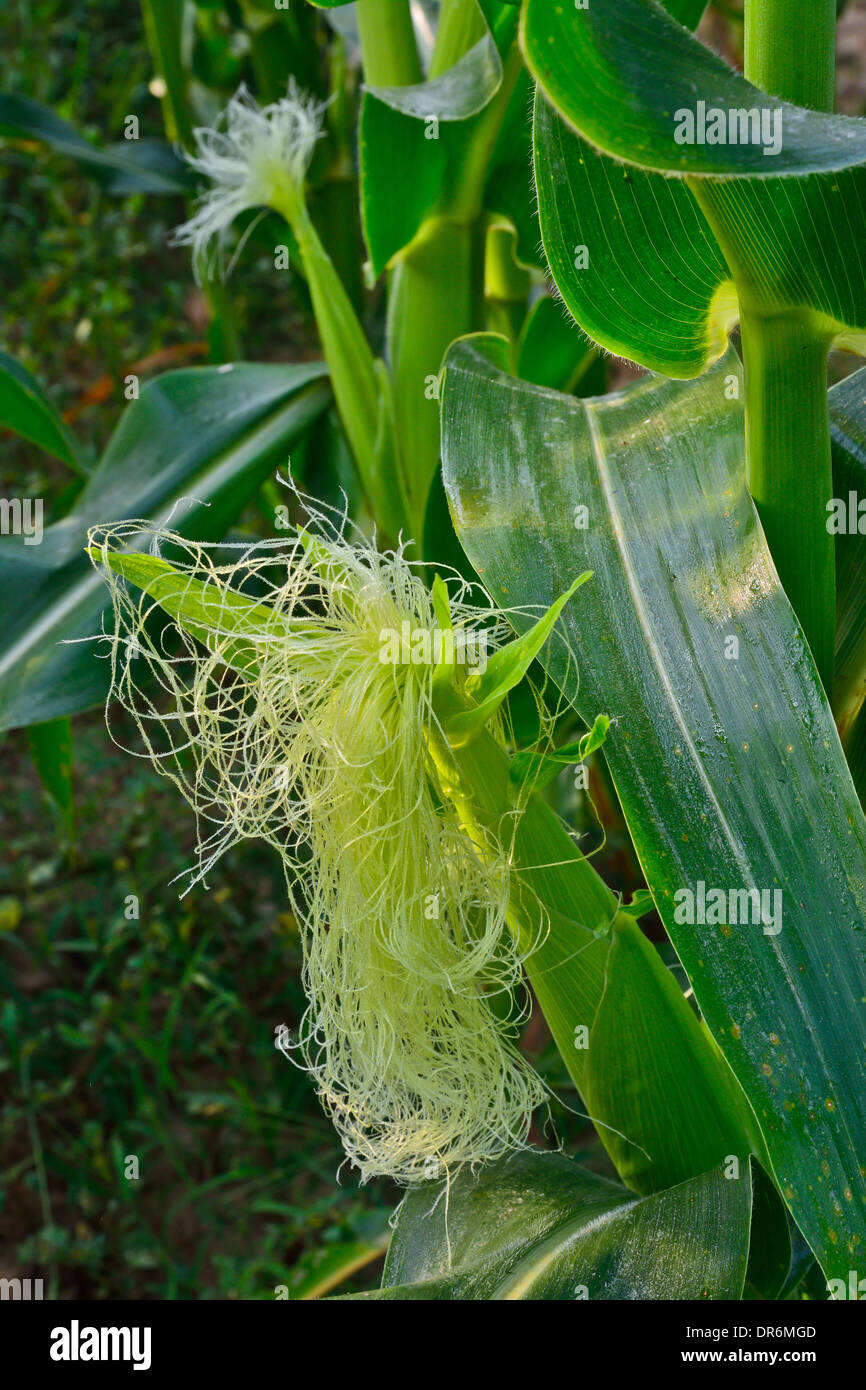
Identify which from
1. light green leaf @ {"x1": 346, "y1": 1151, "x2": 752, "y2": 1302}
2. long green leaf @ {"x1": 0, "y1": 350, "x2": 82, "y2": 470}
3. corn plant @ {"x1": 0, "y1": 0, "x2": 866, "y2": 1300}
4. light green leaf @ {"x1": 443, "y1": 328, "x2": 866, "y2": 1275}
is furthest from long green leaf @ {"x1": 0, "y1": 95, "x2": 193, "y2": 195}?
light green leaf @ {"x1": 346, "y1": 1151, "x2": 752, "y2": 1302}

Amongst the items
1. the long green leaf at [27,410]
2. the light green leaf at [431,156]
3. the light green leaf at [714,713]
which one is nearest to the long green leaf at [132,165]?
the long green leaf at [27,410]

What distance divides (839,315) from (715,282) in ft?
0.17

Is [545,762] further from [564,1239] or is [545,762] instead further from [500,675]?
[564,1239]

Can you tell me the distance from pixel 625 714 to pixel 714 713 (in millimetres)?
31

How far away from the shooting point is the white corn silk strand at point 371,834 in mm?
401

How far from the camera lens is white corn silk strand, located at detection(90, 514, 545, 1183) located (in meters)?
0.40

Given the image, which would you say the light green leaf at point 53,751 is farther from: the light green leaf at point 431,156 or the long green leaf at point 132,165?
the long green leaf at point 132,165

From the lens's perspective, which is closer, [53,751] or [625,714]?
[625,714]

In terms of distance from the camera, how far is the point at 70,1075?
1.37 metres

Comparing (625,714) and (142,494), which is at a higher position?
(142,494)

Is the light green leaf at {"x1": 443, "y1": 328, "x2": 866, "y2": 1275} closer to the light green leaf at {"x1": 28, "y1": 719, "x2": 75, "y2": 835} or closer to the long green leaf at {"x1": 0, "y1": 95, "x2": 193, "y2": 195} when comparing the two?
the light green leaf at {"x1": 28, "y1": 719, "x2": 75, "y2": 835}

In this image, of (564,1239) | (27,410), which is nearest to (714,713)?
(564,1239)

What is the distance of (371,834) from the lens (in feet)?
1.34

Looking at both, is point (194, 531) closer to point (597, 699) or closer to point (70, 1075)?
point (597, 699)
